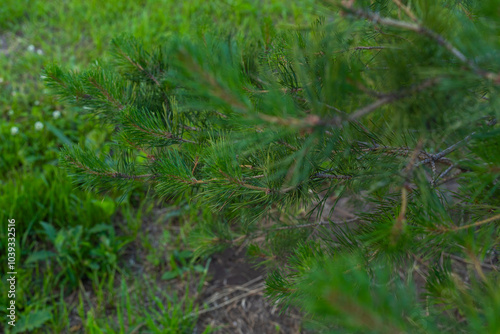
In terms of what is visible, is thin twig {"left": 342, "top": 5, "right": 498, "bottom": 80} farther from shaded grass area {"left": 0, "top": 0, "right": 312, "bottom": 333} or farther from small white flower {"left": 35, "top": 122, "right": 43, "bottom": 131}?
small white flower {"left": 35, "top": 122, "right": 43, "bottom": 131}

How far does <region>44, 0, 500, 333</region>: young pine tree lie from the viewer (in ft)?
1.77

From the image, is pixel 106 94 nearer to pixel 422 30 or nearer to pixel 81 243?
pixel 422 30

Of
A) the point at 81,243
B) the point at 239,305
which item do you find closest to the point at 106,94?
the point at 81,243

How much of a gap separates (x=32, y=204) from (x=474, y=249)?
2.04 metres

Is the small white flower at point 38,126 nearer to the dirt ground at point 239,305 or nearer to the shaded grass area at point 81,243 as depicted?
the shaded grass area at point 81,243

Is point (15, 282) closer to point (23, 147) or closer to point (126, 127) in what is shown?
point (23, 147)

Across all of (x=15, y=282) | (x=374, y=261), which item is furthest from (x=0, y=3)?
(x=374, y=261)

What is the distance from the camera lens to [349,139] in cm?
78

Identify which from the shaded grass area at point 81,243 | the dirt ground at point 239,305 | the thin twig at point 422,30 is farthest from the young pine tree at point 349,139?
the dirt ground at point 239,305

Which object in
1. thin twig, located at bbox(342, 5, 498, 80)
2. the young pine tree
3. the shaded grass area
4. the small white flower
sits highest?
thin twig, located at bbox(342, 5, 498, 80)

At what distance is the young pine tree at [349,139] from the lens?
0.54 meters

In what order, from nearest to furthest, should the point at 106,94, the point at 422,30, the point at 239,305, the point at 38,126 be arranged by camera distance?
the point at 422,30, the point at 106,94, the point at 239,305, the point at 38,126

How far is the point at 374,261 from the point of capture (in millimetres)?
807

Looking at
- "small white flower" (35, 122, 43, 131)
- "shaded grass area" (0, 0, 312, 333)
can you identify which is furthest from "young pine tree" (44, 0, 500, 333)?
"small white flower" (35, 122, 43, 131)
